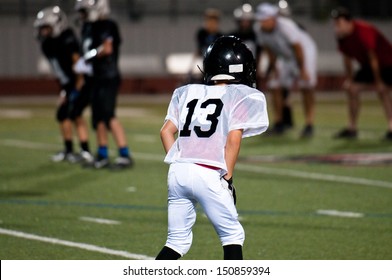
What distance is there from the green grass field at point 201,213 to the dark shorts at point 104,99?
0.67m

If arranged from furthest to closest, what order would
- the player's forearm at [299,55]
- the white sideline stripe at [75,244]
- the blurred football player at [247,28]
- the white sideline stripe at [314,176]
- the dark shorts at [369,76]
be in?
the blurred football player at [247,28] → the dark shorts at [369,76] → the player's forearm at [299,55] → the white sideline stripe at [314,176] → the white sideline stripe at [75,244]

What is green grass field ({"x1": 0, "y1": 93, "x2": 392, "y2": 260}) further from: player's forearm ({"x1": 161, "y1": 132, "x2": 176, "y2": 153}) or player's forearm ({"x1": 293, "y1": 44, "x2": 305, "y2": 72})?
player's forearm ({"x1": 161, "y1": 132, "x2": 176, "y2": 153})

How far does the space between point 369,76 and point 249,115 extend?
33.5ft

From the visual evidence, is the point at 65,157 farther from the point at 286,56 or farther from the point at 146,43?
the point at 146,43

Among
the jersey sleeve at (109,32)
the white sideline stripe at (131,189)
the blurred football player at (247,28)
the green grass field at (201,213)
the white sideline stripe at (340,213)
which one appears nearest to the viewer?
the green grass field at (201,213)

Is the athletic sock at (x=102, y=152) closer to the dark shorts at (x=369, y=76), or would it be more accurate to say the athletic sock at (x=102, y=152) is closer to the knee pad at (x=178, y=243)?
the dark shorts at (x=369, y=76)

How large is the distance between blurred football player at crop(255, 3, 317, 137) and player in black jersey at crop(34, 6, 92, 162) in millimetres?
3699

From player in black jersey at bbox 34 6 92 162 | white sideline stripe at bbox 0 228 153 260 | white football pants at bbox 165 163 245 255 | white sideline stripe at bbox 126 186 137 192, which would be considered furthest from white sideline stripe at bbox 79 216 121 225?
player in black jersey at bbox 34 6 92 162

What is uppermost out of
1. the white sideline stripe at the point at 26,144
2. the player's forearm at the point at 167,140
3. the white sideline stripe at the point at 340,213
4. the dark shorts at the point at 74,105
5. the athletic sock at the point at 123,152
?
the player's forearm at the point at 167,140

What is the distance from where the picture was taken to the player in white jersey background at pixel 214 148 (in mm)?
5879

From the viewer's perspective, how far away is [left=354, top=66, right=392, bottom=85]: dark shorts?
1584cm

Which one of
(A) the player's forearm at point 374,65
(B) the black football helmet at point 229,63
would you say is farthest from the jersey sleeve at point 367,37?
(B) the black football helmet at point 229,63

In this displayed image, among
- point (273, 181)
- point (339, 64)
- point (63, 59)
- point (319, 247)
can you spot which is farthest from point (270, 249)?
point (339, 64)
